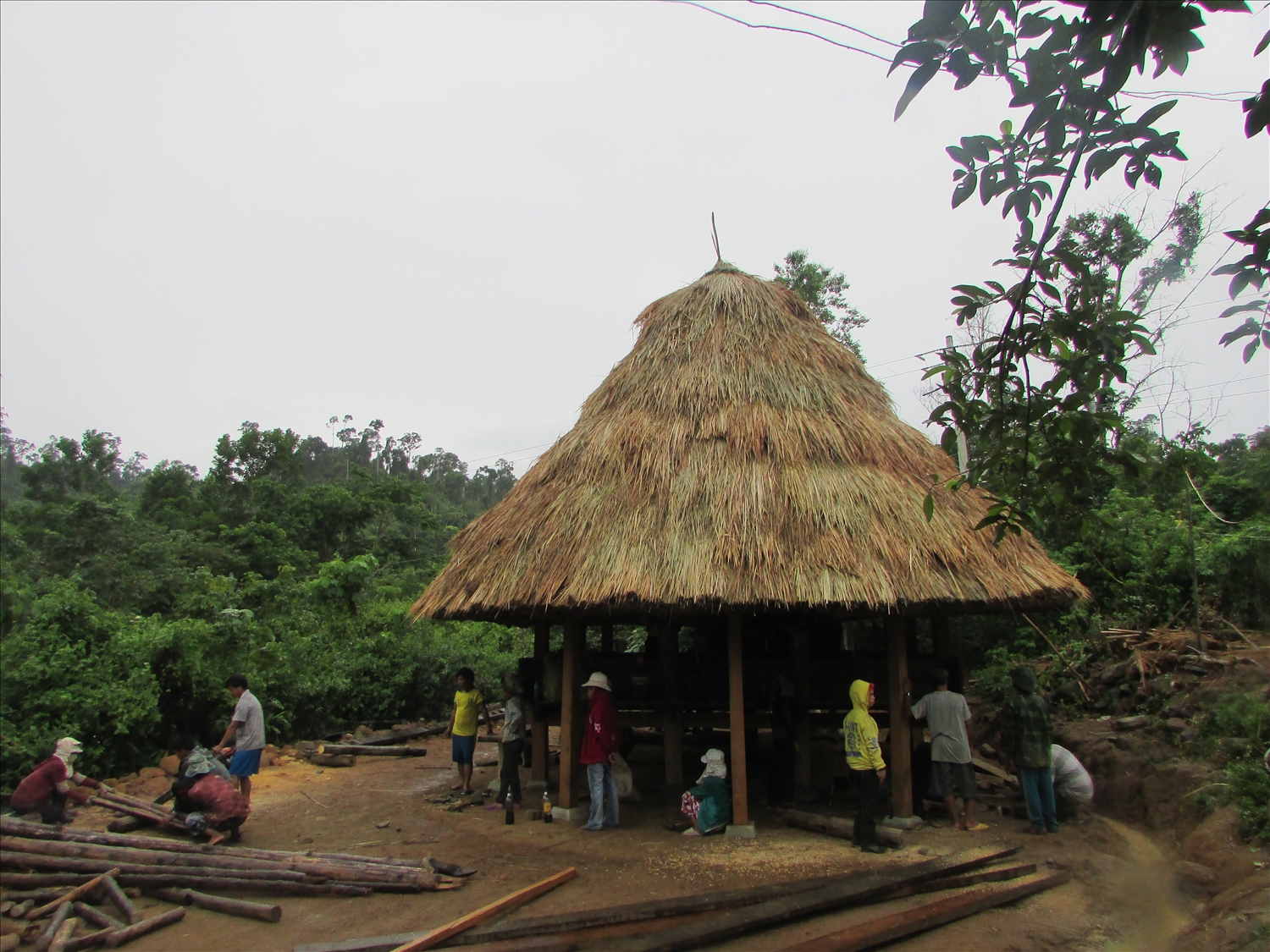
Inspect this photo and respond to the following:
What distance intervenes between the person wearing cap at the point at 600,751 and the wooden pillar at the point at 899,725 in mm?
2432

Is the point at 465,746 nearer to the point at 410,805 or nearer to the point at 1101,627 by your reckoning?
the point at 410,805

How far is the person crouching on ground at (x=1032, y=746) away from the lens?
23.0 feet

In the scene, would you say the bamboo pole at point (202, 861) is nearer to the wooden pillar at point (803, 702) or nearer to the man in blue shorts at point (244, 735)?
the man in blue shorts at point (244, 735)

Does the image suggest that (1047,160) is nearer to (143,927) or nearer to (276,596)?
(143,927)

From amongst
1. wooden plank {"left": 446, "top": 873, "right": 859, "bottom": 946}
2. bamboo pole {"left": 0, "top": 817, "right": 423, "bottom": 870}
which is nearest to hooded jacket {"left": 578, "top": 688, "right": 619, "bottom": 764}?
bamboo pole {"left": 0, "top": 817, "right": 423, "bottom": 870}

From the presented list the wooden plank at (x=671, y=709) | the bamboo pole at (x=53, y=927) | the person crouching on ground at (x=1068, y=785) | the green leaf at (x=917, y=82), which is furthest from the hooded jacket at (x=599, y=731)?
the green leaf at (x=917, y=82)

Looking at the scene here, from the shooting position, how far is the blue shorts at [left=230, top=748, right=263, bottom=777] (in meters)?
7.51

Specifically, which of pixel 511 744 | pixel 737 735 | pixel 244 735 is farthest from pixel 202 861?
pixel 737 735

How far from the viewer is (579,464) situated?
8.19 metres

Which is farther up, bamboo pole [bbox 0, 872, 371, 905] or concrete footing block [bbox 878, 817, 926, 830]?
concrete footing block [bbox 878, 817, 926, 830]

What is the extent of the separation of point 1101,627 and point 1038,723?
17.0ft

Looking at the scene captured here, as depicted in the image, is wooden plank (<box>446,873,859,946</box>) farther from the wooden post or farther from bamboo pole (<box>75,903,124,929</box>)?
the wooden post

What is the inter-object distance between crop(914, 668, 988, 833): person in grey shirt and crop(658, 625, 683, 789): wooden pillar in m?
2.38

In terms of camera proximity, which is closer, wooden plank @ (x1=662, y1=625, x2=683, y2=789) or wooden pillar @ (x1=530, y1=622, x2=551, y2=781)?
wooden plank @ (x1=662, y1=625, x2=683, y2=789)
